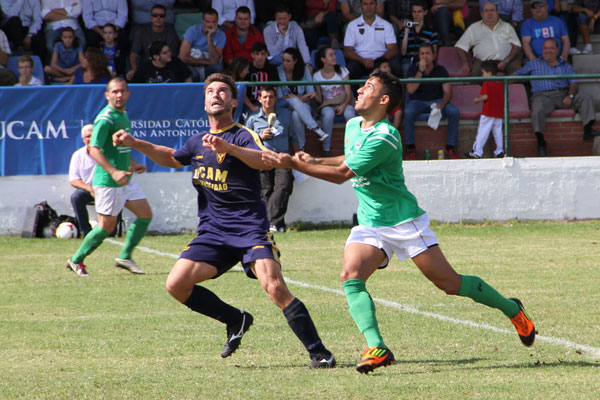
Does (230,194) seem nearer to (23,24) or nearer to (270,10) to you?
(23,24)

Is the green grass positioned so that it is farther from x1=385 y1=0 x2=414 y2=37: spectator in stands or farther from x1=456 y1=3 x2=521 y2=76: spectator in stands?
x1=385 y1=0 x2=414 y2=37: spectator in stands

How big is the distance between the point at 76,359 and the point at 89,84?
375 inches

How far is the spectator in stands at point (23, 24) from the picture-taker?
1773cm

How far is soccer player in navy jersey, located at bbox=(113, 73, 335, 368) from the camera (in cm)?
602

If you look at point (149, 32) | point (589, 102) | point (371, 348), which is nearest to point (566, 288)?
point (371, 348)

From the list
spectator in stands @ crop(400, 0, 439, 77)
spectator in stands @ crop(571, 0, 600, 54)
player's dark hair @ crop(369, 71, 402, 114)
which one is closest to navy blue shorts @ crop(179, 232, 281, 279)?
player's dark hair @ crop(369, 71, 402, 114)

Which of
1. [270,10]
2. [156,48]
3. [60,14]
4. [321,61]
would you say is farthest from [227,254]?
[270,10]

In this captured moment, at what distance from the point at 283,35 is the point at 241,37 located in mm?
798

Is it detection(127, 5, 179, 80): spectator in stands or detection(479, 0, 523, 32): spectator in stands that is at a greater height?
detection(479, 0, 523, 32): spectator in stands

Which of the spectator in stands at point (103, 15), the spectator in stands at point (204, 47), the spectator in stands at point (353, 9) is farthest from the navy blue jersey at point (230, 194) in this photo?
the spectator in stands at point (353, 9)

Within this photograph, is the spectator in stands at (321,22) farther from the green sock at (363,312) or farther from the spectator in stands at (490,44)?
the green sock at (363,312)

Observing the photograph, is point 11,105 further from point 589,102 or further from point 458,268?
point 589,102

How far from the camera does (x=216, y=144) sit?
5.84 m

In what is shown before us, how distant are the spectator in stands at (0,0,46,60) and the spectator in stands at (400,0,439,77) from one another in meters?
7.03
